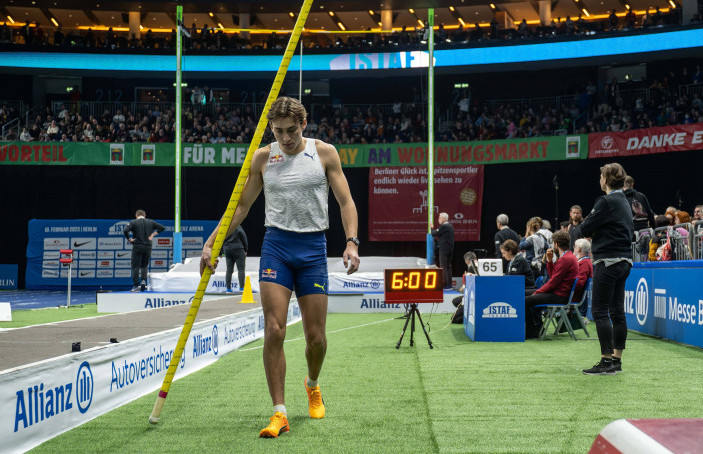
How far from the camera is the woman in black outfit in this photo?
594 cm

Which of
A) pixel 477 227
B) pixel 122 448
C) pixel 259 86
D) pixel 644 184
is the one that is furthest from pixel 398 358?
pixel 259 86

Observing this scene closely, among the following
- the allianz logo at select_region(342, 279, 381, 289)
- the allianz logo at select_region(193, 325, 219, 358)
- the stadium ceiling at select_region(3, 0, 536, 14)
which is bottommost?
the allianz logo at select_region(342, 279, 381, 289)

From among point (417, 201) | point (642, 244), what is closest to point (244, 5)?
point (417, 201)

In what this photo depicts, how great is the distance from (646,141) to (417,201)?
7.18m

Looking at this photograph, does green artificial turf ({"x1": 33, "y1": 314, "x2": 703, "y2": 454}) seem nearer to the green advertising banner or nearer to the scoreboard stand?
the scoreboard stand

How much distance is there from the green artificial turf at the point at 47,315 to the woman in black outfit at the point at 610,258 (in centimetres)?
830

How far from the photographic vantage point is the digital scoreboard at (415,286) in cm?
864

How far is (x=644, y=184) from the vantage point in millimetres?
22531

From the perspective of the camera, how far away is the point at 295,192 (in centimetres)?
410

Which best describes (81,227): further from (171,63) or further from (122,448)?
(122,448)

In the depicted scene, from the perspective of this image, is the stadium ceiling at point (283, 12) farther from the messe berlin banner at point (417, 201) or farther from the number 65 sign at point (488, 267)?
the number 65 sign at point (488, 267)

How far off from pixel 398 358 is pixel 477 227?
16.3 m

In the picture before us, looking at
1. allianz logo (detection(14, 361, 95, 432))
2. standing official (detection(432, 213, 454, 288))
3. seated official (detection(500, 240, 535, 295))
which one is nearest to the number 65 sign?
seated official (detection(500, 240, 535, 295))

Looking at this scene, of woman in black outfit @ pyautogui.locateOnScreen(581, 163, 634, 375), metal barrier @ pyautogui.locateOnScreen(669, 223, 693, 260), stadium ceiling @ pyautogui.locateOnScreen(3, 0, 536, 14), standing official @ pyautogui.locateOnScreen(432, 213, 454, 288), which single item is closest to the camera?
woman in black outfit @ pyautogui.locateOnScreen(581, 163, 634, 375)
